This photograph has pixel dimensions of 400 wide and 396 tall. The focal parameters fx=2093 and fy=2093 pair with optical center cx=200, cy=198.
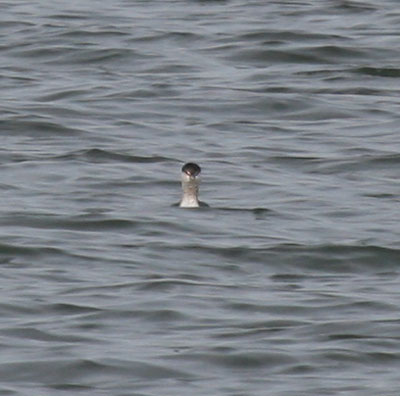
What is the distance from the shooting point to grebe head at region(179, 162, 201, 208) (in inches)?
587

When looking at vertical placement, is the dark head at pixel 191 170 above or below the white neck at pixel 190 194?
above

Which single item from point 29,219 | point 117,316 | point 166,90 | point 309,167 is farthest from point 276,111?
point 117,316

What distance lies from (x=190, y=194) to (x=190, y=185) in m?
0.18

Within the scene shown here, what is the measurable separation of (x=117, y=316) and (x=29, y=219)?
2.93m

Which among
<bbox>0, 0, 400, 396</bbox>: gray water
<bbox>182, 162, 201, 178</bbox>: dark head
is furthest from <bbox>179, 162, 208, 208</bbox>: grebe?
<bbox>0, 0, 400, 396</bbox>: gray water

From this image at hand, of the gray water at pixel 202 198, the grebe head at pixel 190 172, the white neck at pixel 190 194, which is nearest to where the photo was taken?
the gray water at pixel 202 198

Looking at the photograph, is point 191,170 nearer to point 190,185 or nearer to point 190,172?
point 190,172

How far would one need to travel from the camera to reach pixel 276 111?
19.6 meters

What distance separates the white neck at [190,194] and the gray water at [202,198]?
0.41 feet

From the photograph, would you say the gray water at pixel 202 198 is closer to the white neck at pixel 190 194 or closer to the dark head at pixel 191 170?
the white neck at pixel 190 194

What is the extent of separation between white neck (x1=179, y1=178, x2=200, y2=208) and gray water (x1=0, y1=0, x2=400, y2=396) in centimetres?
13

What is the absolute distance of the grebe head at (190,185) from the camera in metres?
14.9

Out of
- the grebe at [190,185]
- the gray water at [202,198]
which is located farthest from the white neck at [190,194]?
the gray water at [202,198]

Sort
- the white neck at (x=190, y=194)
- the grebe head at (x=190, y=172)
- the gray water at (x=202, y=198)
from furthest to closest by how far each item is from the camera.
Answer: the white neck at (x=190, y=194), the grebe head at (x=190, y=172), the gray water at (x=202, y=198)
